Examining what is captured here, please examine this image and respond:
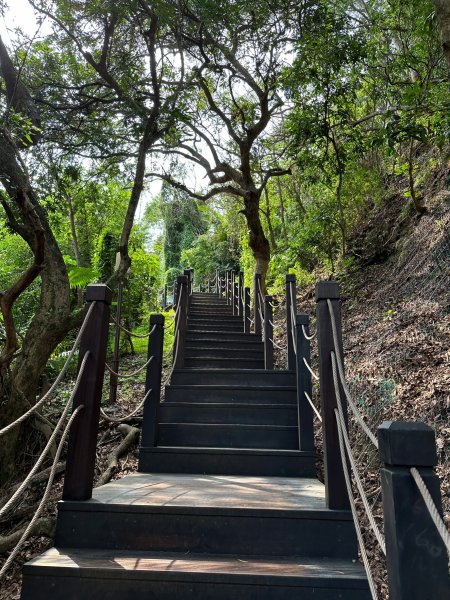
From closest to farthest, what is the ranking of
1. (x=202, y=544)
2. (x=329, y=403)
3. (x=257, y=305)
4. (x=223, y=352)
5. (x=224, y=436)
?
(x=202, y=544) < (x=329, y=403) < (x=224, y=436) < (x=223, y=352) < (x=257, y=305)

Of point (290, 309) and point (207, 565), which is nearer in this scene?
point (207, 565)

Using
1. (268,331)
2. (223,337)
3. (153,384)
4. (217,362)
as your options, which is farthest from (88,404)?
(223,337)

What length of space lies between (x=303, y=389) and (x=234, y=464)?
86 cm

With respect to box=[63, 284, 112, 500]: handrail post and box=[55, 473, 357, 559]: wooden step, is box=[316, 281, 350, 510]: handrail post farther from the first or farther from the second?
box=[63, 284, 112, 500]: handrail post

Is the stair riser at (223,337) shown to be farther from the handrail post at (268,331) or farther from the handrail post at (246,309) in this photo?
the handrail post at (246,309)

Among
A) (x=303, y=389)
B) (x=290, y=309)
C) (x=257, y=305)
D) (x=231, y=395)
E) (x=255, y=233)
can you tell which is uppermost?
(x=255, y=233)

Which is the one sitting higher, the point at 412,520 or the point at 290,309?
the point at 290,309

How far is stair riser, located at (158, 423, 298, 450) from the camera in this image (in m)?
3.85

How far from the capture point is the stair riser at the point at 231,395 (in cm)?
449

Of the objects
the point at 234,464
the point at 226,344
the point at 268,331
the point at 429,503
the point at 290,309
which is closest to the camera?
the point at 429,503

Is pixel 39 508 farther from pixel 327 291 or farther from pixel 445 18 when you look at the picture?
pixel 445 18

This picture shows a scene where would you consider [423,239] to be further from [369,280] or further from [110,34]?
[110,34]

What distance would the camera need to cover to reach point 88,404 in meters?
2.47

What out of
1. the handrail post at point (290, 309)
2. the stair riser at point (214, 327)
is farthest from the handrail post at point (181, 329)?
the stair riser at point (214, 327)
